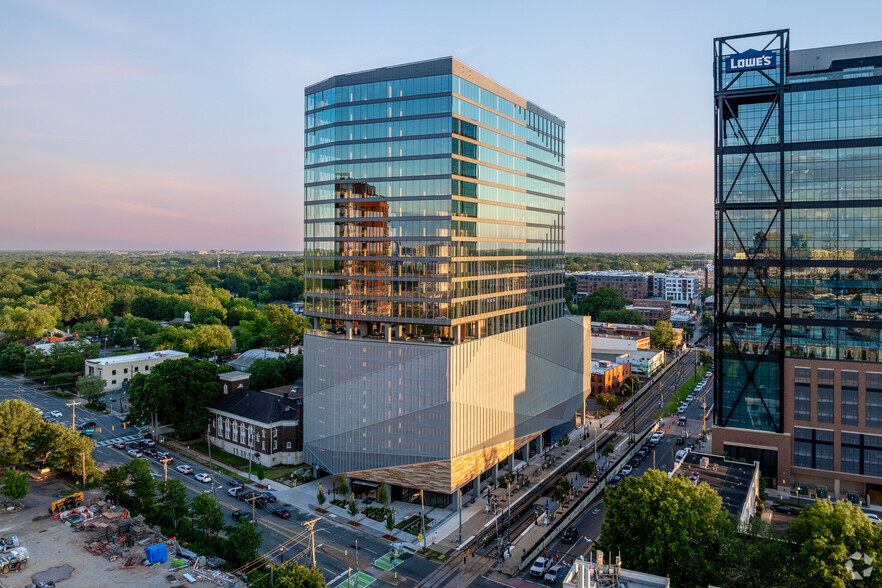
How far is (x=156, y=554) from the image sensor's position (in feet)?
202

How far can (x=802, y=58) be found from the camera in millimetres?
89750

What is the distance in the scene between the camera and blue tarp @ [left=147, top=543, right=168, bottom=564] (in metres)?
61.3

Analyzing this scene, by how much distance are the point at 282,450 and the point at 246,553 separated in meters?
34.2

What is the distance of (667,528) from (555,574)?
45.1 feet

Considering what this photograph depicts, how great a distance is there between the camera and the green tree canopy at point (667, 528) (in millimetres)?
51281

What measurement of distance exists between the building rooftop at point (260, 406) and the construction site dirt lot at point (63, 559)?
27.9m

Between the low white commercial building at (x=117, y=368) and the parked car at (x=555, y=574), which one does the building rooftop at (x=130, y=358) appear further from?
the parked car at (x=555, y=574)

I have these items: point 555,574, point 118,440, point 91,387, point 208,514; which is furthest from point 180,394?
point 555,574

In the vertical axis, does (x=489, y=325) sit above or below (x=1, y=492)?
above

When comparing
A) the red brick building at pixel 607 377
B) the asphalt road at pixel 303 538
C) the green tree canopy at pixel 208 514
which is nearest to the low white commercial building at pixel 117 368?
the asphalt road at pixel 303 538

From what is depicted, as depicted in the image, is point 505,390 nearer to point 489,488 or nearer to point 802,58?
point 489,488

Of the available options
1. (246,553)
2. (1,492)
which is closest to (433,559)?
(246,553)

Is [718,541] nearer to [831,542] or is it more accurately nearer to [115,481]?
[831,542]

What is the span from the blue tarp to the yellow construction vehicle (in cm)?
2240
